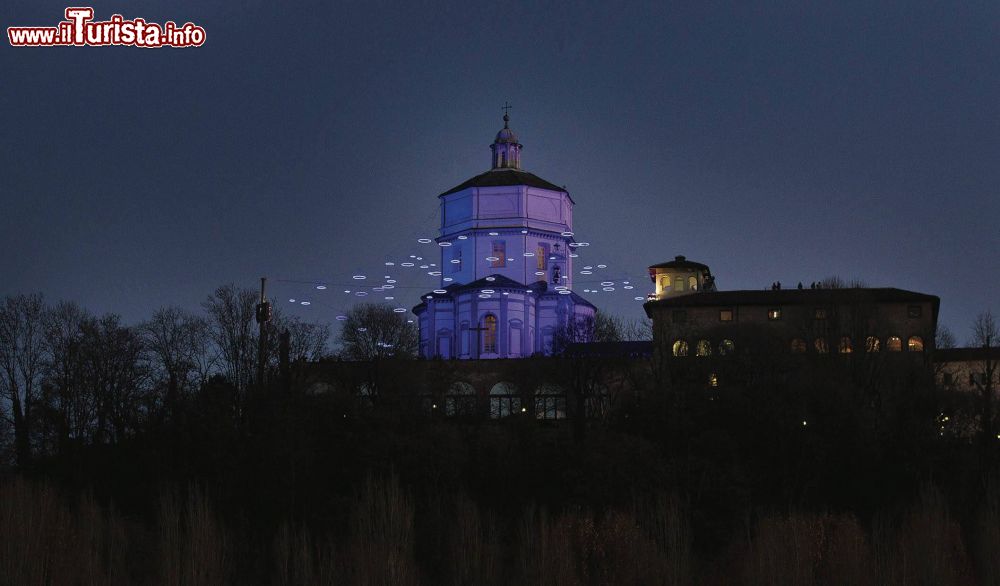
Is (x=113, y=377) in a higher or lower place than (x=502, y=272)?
lower

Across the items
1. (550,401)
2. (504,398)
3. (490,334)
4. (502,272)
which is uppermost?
(502,272)

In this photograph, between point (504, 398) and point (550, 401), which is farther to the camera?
point (504, 398)

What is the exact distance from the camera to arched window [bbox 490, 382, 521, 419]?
65.2m

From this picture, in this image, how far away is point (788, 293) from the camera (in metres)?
70.4

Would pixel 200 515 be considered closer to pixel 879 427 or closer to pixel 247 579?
pixel 247 579

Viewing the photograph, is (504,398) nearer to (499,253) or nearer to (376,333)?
(376,333)

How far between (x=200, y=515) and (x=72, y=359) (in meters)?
24.0

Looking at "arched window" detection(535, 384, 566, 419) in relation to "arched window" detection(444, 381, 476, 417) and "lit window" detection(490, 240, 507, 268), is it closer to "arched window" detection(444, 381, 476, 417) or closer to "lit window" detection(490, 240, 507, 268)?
"arched window" detection(444, 381, 476, 417)

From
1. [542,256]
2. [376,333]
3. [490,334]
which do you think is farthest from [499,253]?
[376,333]

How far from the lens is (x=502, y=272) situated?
78.6 metres

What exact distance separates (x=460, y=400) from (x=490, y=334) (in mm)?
14235

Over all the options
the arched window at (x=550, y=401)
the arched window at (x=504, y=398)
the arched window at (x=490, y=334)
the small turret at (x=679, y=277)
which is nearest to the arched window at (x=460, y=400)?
the arched window at (x=504, y=398)

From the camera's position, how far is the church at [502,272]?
250 ft

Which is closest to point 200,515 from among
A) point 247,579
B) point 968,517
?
point 247,579
